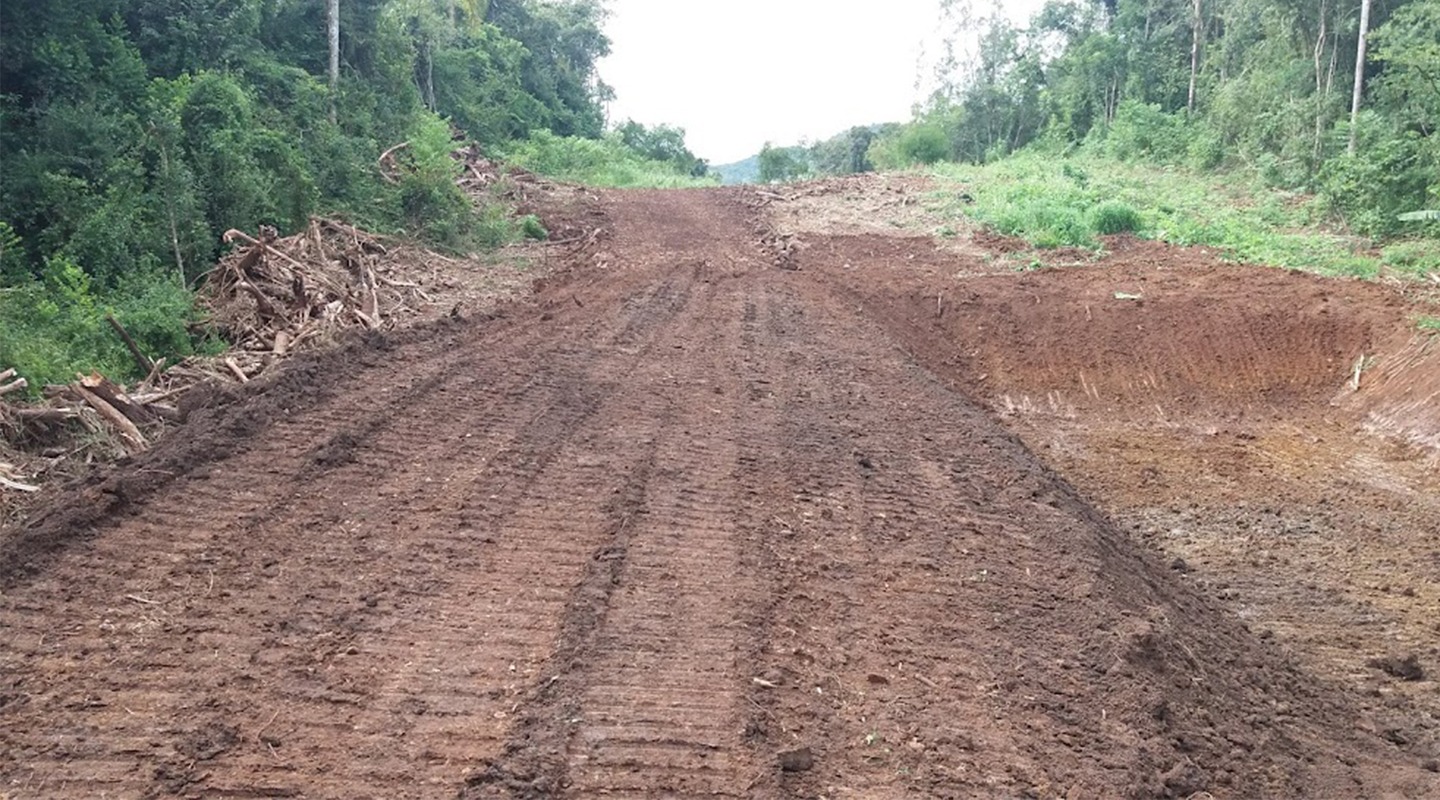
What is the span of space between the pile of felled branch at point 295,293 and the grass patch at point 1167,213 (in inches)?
410

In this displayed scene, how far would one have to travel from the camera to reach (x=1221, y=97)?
2583cm

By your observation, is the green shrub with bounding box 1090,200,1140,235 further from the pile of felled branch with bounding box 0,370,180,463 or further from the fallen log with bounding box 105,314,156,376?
the pile of felled branch with bounding box 0,370,180,463

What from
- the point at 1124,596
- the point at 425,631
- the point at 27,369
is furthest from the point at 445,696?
the point at 27,369

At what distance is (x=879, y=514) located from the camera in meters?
6.48

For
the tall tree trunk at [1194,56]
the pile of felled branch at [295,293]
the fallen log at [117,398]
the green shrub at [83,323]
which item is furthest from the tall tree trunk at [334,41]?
the tall tree trunk at [1194,56]

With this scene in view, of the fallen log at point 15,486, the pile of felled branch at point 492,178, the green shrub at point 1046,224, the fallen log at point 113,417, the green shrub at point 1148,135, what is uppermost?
the green shrub at point 1148,135

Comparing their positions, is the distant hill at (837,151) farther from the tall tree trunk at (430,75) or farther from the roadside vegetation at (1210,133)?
→ the tall tree trunk at (430,75)

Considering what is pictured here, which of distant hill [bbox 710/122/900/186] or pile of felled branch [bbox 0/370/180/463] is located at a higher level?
distant hill [bbox 710/122/900/186]

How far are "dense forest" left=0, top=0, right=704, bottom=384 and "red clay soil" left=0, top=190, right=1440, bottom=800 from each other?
2.48 metres

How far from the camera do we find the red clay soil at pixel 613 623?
3861 millimetres

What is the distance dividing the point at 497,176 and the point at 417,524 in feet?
58.9

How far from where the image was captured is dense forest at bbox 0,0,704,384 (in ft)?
30.1

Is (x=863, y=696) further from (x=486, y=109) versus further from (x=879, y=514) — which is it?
(x=486, y=109)

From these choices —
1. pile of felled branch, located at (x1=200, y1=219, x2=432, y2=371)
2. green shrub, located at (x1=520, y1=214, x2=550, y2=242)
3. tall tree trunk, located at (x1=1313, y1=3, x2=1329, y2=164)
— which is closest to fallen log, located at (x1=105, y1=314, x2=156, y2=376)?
pile of felled branch, located at (x1=200, y1=219, x2=432, y2=371)
